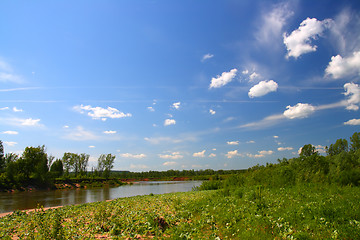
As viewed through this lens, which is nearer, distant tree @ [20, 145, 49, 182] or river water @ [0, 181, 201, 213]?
river water @ [0, 181, 201, 213]

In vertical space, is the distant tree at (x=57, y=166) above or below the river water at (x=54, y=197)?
above

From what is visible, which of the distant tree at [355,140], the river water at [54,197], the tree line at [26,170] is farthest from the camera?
the distant tree at [355,140]

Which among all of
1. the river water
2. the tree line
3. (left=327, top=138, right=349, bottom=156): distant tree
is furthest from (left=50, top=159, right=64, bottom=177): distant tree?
(left=327, top=138, right=349, bottom=156): distant tree

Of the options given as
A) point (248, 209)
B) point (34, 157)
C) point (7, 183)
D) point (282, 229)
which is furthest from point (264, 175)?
point (34, 157)

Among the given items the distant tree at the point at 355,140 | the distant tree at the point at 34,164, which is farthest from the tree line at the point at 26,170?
the distant tree at the point at 355,140

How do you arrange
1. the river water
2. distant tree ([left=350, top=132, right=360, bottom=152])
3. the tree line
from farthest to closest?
distant tree ([left=350, top=132, right=360, bottom=152]), the tree line, the river water

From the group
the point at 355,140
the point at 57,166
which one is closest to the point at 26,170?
the point at 57,166

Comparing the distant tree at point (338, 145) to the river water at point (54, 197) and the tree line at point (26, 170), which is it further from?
the tree line at point (26, 170)

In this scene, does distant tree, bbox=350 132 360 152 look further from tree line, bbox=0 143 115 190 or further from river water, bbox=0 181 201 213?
tree line, bbox=0 143 115 190

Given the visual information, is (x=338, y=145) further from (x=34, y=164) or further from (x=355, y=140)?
(x=34, y=164)

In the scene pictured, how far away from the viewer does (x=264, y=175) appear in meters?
21.1

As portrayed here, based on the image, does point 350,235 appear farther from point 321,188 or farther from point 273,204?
point 321,188

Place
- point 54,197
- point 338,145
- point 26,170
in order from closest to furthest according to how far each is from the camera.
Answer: point 54,197, point 26,170, point 338,145

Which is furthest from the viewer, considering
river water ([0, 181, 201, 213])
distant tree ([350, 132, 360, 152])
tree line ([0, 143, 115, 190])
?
distant tree ([350, 132, 360, 152])
